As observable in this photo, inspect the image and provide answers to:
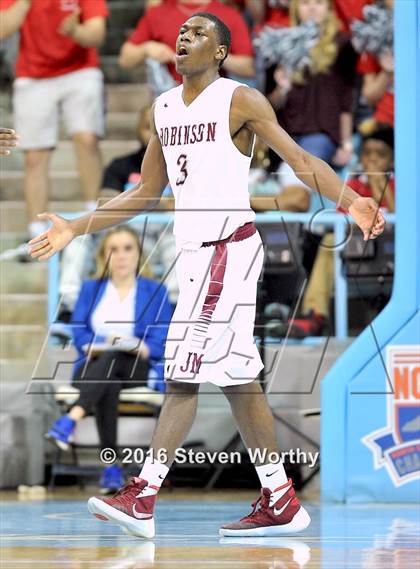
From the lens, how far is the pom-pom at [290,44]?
9469mm

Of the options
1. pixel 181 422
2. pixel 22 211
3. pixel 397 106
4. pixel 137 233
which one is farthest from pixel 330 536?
pixel 22 211

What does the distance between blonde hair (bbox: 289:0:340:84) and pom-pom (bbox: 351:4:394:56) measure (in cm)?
14

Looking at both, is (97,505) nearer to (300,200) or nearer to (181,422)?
(181,422)

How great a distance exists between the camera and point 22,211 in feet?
34.0

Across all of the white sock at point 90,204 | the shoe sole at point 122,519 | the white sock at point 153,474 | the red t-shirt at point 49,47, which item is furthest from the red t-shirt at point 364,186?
the shoe sole at point 122,519

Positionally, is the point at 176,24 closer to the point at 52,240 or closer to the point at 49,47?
the point at 49,47

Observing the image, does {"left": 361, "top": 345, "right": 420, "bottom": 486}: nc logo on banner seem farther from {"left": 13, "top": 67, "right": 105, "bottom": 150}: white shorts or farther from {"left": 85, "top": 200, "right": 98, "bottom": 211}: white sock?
{"left": 13, "top": 67, "right": 105, "bottom": 150}: white shorts

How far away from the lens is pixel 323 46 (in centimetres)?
953

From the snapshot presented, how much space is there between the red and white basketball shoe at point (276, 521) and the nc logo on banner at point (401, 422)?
1729 millimetres

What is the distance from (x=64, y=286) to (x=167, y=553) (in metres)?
3.98

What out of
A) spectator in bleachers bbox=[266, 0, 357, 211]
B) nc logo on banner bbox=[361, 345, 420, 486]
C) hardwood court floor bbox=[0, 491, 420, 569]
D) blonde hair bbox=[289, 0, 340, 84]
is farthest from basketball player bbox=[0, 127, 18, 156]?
blonde hair bbox=[289, 0, 340, 84]

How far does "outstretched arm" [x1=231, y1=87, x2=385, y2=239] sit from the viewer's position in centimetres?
530

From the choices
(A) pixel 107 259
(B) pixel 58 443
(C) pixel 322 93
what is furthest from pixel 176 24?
(B) pixel 58 443

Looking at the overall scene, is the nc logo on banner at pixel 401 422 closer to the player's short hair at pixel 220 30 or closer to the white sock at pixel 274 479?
the white sock at pixel 274 479
